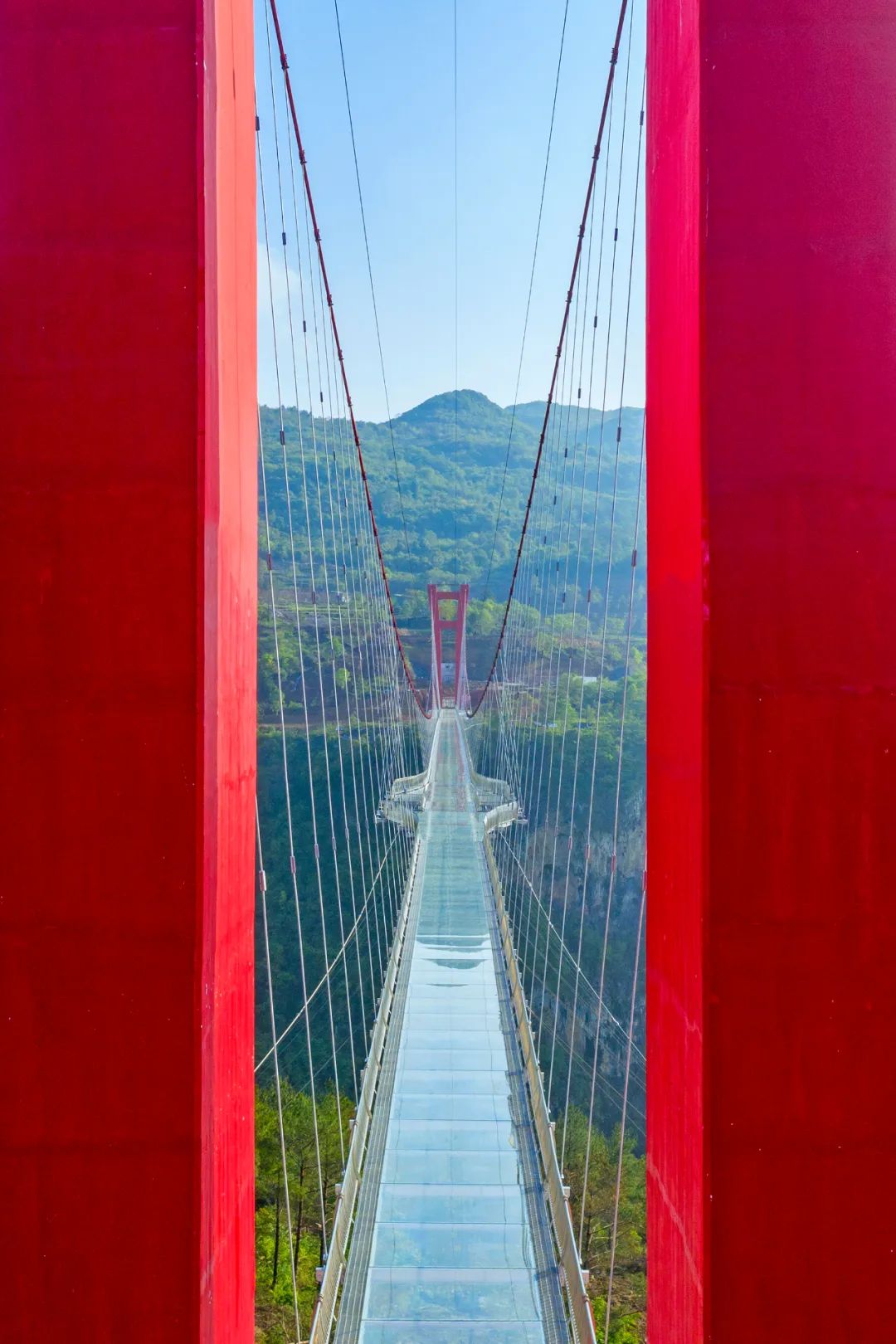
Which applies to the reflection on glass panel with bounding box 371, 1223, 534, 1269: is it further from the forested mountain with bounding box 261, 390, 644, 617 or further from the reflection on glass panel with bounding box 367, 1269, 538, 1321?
the forested mountain with bounding box 261, 390, 644, 617

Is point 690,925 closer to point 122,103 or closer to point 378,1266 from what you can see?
point 122,103

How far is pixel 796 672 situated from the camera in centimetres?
185

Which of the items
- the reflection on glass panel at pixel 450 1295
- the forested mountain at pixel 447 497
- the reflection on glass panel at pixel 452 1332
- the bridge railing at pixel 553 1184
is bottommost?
the reflection on glass panel at pixel 450 1295

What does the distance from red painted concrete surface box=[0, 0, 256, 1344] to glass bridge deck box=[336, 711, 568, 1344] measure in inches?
102

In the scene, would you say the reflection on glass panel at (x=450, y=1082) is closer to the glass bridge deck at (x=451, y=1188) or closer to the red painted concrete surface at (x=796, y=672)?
the glass bridge deck at (x=451, y=1188)

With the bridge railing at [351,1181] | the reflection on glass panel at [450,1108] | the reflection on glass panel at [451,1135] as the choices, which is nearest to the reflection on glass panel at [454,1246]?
the bridge railing at [351,1181]

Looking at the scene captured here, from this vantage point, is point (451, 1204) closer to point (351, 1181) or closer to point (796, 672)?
point (351, 1181)

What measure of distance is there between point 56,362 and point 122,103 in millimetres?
498

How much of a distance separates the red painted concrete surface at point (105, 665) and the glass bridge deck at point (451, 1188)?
259cm

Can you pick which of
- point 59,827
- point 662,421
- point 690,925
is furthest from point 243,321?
point 690,925

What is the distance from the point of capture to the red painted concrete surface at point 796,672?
1836 mm

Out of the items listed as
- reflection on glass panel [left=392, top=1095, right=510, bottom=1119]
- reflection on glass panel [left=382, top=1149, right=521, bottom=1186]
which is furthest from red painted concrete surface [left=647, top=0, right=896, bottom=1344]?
reflection on glass panel [left=392, top=1095, right=510, bottom=1119]

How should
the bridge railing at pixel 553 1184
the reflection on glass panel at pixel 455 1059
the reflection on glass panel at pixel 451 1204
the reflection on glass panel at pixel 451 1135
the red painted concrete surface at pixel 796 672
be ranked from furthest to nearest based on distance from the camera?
the reflection on glass panel at pixel 455 1059
the reflection on glass panel at pixel 451 1135
the reflection on glass panel at pixel 451 1204
the bridge railing at pixel 553 1184
the red painted concrete surface at pixel 796 672

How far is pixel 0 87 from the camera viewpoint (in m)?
1.89
